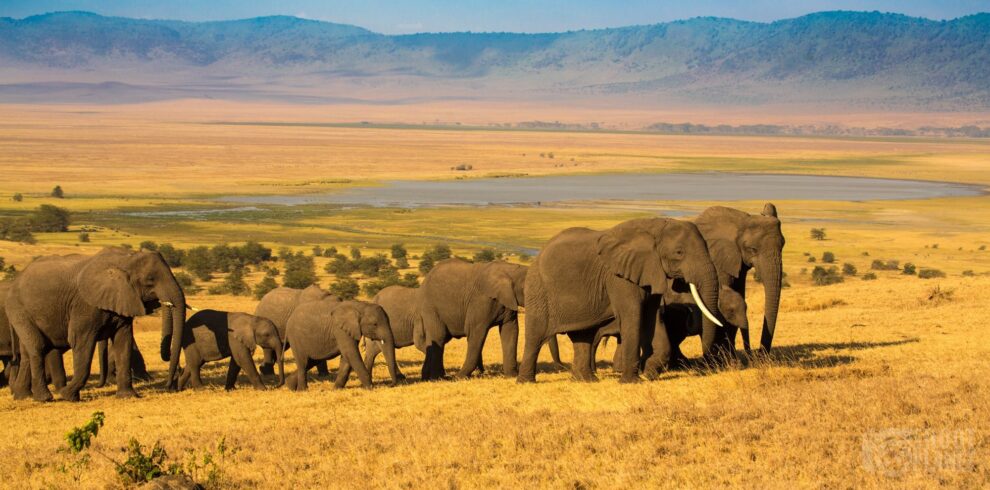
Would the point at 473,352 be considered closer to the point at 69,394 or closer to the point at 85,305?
the point at 85,305

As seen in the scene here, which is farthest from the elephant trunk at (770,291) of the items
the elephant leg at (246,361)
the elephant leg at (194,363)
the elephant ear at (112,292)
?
the elephant ear at (112,292)

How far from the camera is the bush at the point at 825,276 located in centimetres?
4497

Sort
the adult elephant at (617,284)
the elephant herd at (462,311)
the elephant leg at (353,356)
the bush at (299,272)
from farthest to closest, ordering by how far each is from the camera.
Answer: the bush at (299,272) → the elephant leg at (353,356) → the elephant herd at (462,311) → the adult elephant at (617,284)

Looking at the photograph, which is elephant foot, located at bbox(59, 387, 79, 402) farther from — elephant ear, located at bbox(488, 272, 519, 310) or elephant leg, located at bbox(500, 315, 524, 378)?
elephant ear, located at bbox(488, 272, 519, 310)

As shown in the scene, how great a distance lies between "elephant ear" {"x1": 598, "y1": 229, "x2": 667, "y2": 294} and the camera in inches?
631

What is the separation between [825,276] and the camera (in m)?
46.3

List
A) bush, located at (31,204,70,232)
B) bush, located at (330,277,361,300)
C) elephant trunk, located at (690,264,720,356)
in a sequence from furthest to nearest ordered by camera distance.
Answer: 1. bush, located at (31,204,70,232)
2. bush, located at (330,277,361,300)
3. elephant trunk, located at (690,264,720,356)

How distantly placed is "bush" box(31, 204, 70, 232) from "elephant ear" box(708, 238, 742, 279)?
49.6 m

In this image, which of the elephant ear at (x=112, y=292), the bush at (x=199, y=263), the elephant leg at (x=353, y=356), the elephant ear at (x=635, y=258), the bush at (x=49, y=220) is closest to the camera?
the elephant ear at (x=635, y=258)

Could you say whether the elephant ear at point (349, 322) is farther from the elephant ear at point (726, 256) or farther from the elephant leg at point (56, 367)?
the elephant ear at point (726, 256)

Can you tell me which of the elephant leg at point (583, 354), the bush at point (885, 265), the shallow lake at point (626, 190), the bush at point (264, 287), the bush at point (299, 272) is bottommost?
the shallow lake at point (626, 190)

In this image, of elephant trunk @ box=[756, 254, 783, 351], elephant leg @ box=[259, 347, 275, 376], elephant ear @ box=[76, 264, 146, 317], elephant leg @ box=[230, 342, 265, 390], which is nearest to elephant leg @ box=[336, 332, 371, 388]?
elephant leg @ box=[230, 342, 265, 390]

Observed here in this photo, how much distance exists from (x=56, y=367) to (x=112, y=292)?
1.74 m

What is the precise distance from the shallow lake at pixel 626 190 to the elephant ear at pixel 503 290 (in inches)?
2466
